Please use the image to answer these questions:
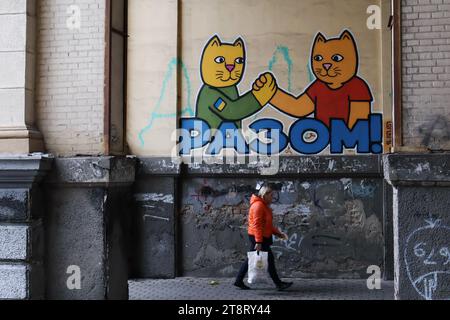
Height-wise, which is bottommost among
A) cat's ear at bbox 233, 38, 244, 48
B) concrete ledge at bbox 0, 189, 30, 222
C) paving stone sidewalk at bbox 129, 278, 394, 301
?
paving stone sidewalk at bbox 129, 278, 394, 301

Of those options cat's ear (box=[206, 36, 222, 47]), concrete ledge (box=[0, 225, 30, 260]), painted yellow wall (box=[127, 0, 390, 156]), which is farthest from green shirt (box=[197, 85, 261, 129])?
concrete ledge (box=[0, 225, 30, 260])

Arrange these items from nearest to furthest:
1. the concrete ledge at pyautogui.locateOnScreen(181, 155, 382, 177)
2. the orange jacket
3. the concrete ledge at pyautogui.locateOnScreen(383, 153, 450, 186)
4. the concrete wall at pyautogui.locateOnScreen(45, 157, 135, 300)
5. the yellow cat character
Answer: the concrete ledge at pyautogui.locateOnScreen(383, 153, 450, 186)
the concrete wall at pyautogui.locateOnScreen(45, 157, 135, 300)
the orange jacket
the concrete ledge at pyautogui.locateOnScreen(181, 155, 382, 177)
the yellow cat character

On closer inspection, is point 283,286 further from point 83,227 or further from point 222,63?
point 222,63

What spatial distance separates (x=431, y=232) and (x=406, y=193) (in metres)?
0.47

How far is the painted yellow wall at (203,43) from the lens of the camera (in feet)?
29.4

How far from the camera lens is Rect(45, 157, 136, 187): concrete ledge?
6184 mm

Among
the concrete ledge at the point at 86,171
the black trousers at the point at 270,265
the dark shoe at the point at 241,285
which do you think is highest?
the concrete ledge at the point at 86,171

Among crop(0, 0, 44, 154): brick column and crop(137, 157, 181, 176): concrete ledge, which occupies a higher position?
crop(0, 0, 44, 154): brick column

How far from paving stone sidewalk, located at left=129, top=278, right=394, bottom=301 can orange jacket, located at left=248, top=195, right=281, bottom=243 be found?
86cm

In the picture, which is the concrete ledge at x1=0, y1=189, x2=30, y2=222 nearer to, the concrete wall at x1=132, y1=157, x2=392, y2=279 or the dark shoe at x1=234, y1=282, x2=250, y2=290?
the concrete wall at x1=132, y1=157, x2=392, y2=279

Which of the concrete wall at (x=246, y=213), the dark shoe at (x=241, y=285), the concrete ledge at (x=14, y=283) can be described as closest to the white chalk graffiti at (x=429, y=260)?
the concrete wall at (x=246, y=213)

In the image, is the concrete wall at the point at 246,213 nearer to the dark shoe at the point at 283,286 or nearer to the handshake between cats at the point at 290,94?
the dark shoe at the point at 283,286

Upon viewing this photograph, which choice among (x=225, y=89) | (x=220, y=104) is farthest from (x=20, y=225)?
(x=225, y=89)

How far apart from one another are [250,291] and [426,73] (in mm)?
4120
